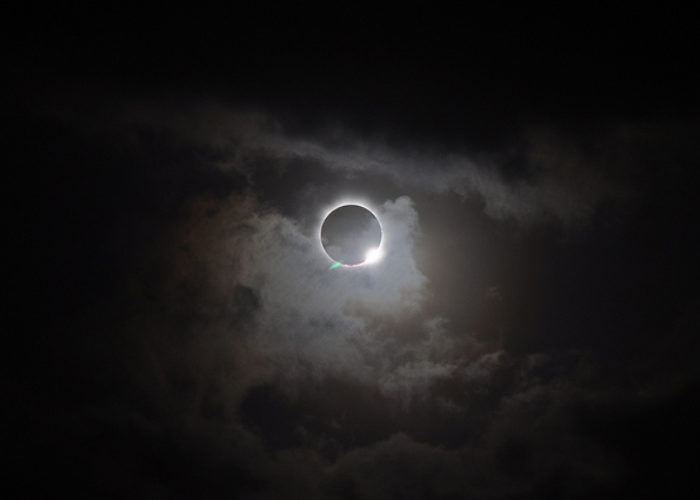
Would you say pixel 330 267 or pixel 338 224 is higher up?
pixel 338 224

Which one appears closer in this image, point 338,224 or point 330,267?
point 338,224
